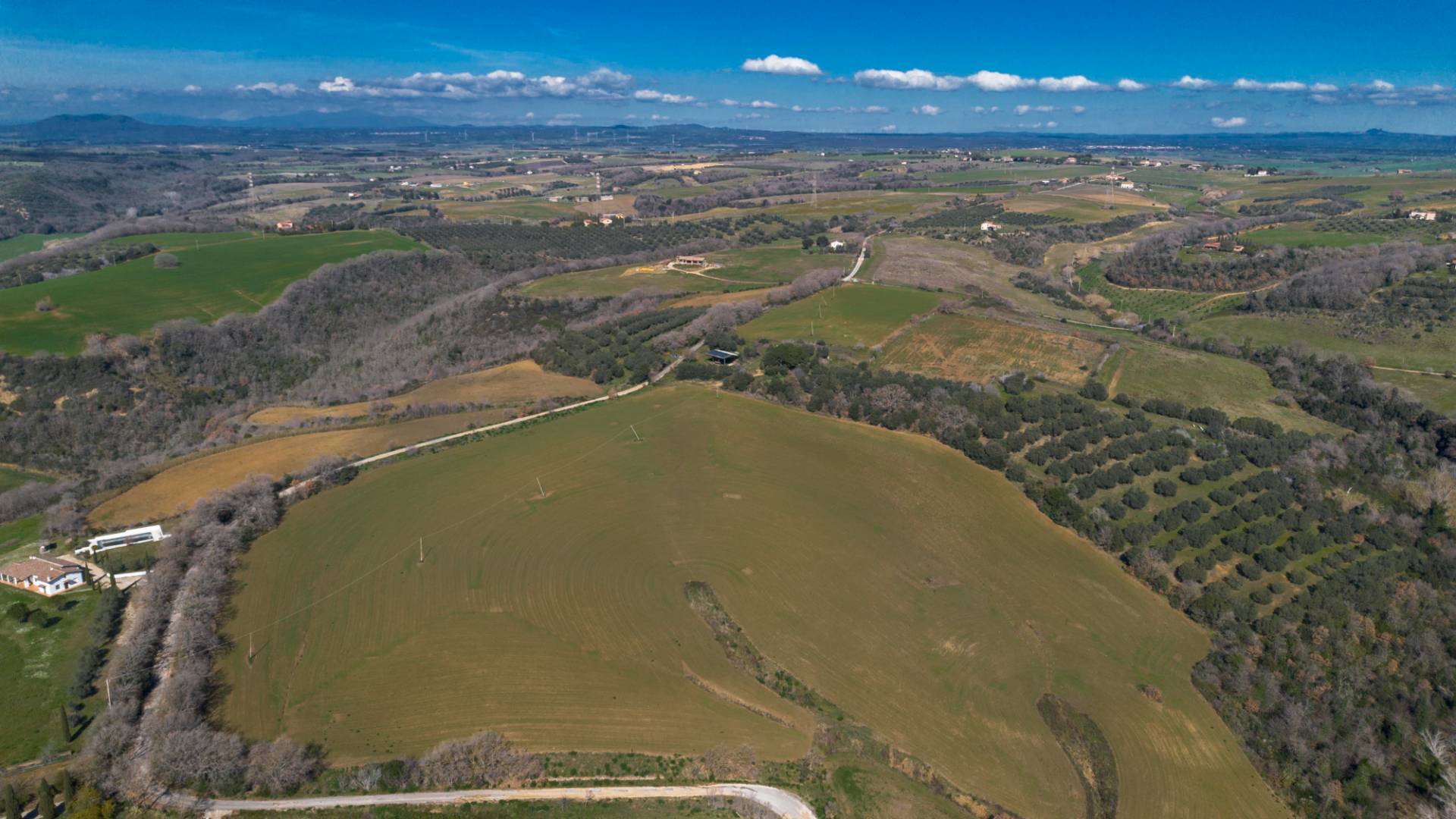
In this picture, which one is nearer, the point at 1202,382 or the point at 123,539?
the point at 123,539

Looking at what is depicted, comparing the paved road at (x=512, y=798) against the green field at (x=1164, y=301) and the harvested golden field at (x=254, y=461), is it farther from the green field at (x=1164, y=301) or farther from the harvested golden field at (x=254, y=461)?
the green field at (x=1164, y=301)

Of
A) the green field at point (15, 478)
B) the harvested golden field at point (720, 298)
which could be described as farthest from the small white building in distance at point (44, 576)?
the harvested golden field at point (720, 298)

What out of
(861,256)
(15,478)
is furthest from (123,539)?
(861,256)

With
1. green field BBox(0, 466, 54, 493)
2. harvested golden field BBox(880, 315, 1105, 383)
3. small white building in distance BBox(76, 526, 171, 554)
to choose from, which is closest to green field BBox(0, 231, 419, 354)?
green field BBox(0, 466, 54, 493)

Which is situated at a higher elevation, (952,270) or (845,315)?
(952,270)

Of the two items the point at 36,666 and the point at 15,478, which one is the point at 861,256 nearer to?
the point at 15,478

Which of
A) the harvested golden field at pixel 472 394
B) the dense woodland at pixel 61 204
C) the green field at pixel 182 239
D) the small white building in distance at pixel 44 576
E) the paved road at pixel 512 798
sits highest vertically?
the dense woodland at pixel 61 204
